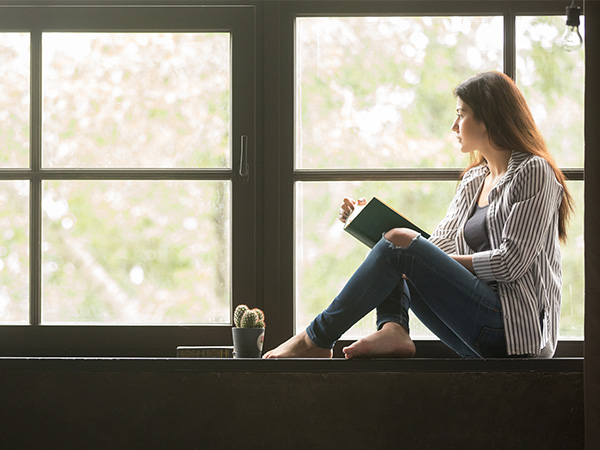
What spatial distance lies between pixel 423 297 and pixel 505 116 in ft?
1.82

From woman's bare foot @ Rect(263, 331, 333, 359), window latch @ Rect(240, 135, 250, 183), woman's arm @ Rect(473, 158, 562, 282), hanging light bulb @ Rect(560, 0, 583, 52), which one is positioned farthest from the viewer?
window latch @ Rect(240, 135, 250, 183)

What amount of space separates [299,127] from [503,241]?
2.45 feet

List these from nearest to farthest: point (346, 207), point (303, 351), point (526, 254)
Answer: point (526, 254), point (303, 351), point (346, 207)

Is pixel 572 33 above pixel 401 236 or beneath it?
above

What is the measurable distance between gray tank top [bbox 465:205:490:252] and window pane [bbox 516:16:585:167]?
1.35ft

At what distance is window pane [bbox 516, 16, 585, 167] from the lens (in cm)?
218

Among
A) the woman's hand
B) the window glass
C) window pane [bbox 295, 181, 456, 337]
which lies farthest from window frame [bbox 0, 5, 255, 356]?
the window glass

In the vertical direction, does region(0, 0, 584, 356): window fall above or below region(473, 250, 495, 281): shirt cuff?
above

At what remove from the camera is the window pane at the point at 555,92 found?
218cm

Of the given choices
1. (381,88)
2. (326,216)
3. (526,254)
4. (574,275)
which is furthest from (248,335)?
(574,275)

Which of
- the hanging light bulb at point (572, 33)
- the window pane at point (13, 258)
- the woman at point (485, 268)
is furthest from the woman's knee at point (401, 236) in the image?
the window pane at point (13, 258)

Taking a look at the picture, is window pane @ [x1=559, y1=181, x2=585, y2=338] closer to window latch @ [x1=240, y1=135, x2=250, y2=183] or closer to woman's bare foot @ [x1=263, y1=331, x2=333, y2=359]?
woman's bare foot @ [x1=263, y1=331, x2=333, y2=359]

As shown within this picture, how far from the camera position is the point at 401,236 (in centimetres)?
182

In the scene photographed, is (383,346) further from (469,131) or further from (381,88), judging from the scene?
(381,88)
